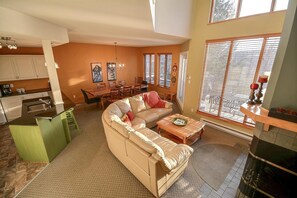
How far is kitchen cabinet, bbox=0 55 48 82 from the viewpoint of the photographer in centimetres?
443

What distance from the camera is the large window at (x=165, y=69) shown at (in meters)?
6.96

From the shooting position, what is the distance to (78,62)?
20.0 ft

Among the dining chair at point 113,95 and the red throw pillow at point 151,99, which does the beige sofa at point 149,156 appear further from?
the dining chair at point 113,95

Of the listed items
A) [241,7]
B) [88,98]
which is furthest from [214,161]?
[88,98]

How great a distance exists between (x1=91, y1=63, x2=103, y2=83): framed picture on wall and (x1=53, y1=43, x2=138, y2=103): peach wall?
0.15m

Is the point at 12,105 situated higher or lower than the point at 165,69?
lower

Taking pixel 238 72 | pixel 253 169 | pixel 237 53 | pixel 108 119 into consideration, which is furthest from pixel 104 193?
pixel 237 53

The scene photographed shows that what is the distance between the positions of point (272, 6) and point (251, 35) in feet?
1.95

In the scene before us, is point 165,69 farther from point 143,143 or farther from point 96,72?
point 143,143

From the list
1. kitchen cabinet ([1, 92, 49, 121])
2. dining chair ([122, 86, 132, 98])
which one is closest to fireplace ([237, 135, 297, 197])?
dining chair ([122, 86, 132, 98])

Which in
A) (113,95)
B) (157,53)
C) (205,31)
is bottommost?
(113,95)

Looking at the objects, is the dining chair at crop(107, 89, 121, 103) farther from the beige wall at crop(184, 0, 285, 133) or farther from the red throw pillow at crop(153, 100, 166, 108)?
the beige wall at crop(184, 0, 285, 133)

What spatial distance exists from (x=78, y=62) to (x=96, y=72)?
933 millimetres

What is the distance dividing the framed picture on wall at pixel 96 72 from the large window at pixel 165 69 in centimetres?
336
